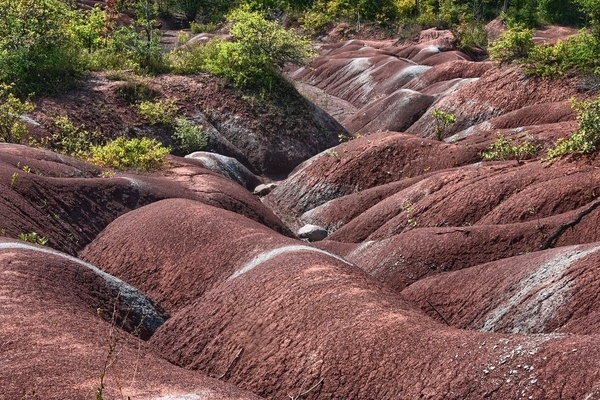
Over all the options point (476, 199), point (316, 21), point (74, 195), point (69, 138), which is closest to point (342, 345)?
point (74, 195)

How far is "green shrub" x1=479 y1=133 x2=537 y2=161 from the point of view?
17.3 m

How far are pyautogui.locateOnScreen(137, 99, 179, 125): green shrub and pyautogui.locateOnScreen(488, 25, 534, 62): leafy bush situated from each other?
11.4 metres

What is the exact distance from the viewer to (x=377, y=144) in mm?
23188

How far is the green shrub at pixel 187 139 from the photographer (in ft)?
85.1

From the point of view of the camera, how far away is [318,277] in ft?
30.3

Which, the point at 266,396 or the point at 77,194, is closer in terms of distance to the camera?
the point at 266,396

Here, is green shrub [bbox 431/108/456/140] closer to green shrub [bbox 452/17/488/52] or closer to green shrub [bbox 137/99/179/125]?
green shrub [bbox 137/99/179/125]

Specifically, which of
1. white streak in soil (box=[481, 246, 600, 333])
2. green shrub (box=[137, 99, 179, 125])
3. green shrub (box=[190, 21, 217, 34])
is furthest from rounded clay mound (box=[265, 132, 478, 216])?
green shrub (box=[190, 21, 217, 34])

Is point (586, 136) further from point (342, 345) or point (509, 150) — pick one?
point (342, 345)

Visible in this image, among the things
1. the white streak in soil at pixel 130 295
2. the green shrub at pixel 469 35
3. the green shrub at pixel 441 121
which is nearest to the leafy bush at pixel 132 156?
the white streak in soil at pixel 130 295

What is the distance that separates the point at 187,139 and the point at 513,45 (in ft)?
38.0

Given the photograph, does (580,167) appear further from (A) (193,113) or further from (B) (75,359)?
(A) (193,113)

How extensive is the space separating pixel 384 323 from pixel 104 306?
12.4 ft

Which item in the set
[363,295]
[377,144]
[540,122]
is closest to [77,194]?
[363,295]
